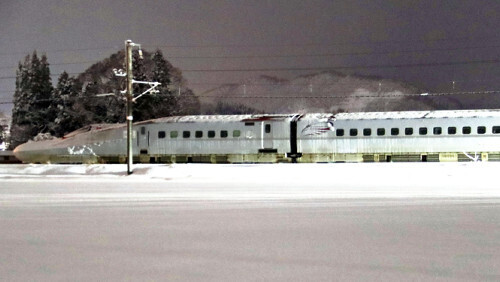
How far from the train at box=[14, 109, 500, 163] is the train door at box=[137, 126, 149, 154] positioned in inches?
3.4

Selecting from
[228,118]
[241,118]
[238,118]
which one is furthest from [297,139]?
[228,118]

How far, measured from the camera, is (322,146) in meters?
38.4

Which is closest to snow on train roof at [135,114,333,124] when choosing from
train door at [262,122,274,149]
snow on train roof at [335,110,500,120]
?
train door at [262,122,274,149]

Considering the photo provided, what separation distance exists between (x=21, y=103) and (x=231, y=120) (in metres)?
44.5

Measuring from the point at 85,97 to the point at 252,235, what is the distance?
61.6 metres

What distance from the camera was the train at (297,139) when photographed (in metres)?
36.1

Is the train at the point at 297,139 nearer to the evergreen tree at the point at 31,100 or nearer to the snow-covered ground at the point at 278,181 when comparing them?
the snow-covered ground at the point at 278,181

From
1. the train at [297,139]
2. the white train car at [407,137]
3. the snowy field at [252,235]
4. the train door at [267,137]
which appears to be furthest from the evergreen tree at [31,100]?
the snowy field at [252,235]

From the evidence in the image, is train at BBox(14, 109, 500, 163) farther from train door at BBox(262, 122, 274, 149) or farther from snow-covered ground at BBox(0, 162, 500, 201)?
snow-covered ground at BBox(0, 162, 500, 201)

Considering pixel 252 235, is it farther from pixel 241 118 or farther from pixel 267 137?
pixel 241 118

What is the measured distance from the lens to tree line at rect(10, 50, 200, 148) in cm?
6297

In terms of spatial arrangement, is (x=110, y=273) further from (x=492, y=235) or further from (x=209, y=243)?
(x=492, y=235)

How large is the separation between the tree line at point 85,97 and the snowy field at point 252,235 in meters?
44.2

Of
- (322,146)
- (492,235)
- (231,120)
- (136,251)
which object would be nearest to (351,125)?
(322,146)
